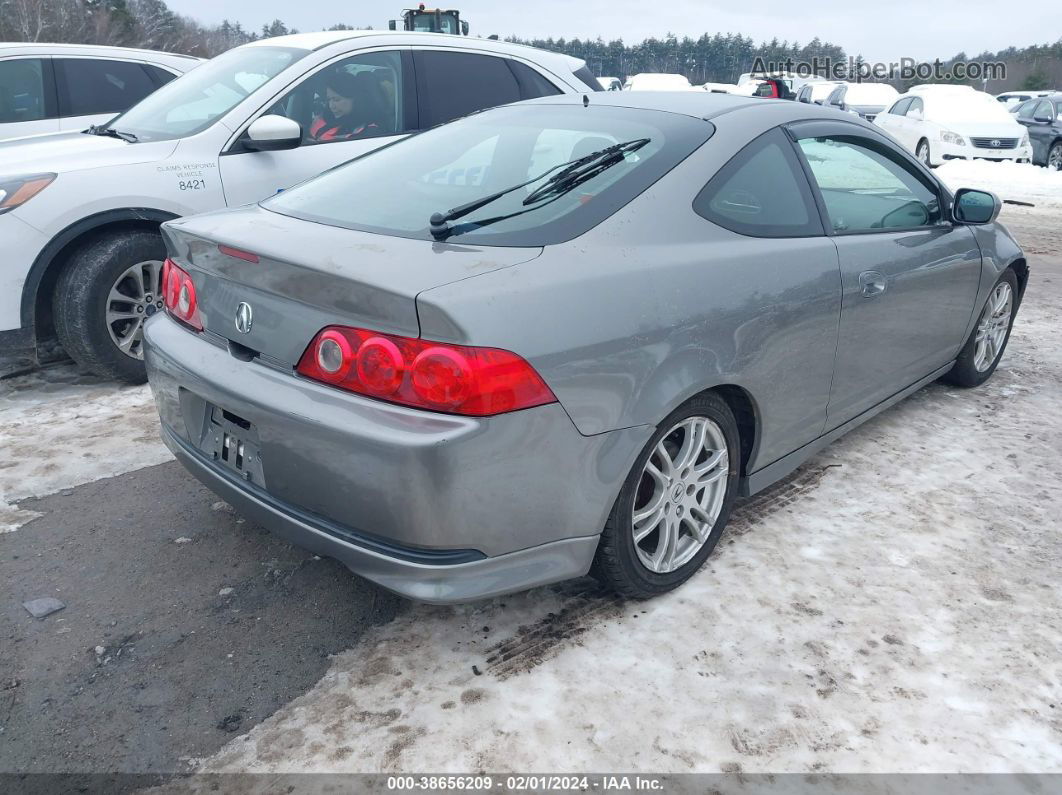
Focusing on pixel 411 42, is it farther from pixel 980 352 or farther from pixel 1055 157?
pixel 1055 157

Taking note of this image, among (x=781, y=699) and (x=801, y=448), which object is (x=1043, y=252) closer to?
(x=801, y=448)

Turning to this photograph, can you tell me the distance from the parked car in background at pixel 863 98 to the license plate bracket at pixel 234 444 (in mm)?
24564

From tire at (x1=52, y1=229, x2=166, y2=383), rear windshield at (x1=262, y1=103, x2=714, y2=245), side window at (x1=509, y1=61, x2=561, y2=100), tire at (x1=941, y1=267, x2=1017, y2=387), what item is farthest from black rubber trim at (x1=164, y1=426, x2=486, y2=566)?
side window at (x1=509, y1=61, x2=561, y2=100)

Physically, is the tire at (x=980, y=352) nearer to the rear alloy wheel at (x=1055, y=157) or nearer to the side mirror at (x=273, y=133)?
the side mirror at (x=273, y=133)

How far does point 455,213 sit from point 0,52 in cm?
553

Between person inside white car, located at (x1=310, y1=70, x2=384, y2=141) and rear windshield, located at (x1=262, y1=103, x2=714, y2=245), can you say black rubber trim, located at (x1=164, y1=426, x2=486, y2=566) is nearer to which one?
rear windshield, located at (x1=262, y1=103, x2=714, y2=245)

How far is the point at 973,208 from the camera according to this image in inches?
156

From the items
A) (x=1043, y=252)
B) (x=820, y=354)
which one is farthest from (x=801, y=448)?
(x=1043, y=252)

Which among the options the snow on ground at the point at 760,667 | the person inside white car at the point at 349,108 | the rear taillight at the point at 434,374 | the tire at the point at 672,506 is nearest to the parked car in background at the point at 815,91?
the person inside white car at the point at 349,108

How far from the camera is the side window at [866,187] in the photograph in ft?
10.9

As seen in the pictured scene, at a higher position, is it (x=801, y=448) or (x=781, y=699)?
(x=801, y=448)

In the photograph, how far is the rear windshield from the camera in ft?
8.34

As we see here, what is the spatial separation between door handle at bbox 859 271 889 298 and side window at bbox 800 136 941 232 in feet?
0.63

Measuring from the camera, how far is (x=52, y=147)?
15.3ft
